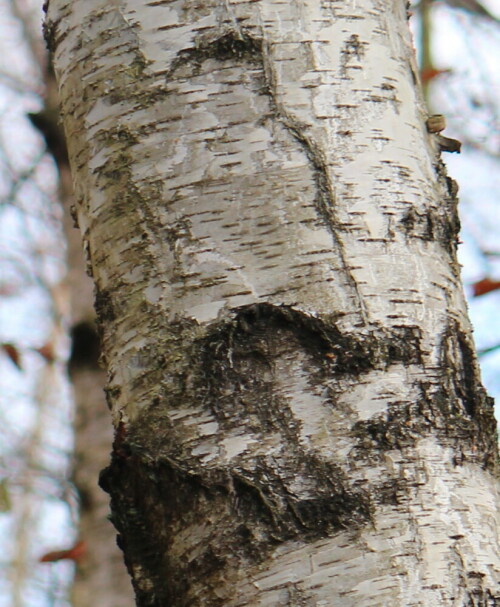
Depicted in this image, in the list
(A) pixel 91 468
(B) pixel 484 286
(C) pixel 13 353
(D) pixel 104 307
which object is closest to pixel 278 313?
(D) pixel 104 307

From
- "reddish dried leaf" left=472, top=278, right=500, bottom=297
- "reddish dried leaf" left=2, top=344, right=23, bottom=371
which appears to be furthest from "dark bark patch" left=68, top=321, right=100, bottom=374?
"reddish dried leaf" left=472, top=278, right=500, bottom=297

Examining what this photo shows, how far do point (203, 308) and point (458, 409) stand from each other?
28 cm

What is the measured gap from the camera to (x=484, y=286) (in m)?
3.52

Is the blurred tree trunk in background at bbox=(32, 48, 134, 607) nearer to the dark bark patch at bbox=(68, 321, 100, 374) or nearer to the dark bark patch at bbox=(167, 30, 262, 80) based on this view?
the dark bark patch at bbox=(68, 321, 100, 374)

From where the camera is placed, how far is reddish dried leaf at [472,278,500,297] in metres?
3.50

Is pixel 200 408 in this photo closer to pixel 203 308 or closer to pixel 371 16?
pixel 203 308

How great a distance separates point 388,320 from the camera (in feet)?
2.79

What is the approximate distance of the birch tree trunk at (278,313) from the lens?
2.52 ft

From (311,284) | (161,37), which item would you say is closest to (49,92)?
(161,37)

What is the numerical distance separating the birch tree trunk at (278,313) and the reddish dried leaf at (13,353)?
303 centimetres

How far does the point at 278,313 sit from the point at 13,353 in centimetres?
335

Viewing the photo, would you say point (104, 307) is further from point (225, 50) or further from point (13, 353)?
point (13, 353)

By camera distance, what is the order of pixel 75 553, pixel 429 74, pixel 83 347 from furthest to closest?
1. pixel 429 74
2. pixel 83 347
3. pixel 75 553

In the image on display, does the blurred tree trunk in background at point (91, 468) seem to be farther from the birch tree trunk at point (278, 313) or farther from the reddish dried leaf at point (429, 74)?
the birch tree trunk at point (278, 313)
